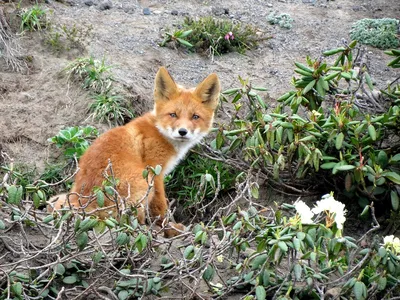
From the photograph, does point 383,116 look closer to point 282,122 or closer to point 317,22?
point 282,122

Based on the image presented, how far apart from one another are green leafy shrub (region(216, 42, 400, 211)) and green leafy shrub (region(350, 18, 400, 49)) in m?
3.14

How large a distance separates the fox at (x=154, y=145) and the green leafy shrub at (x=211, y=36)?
2.24 metres

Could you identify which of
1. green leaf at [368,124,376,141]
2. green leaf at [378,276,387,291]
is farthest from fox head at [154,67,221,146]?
green leaf at [378,276,387,291]

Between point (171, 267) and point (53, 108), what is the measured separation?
148 inches

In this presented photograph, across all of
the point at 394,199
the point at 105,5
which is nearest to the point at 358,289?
the point at 394,199

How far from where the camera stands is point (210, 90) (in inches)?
296

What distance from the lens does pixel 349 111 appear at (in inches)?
267

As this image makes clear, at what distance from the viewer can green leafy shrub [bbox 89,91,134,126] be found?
833 cm

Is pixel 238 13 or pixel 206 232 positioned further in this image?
pixel 238 13

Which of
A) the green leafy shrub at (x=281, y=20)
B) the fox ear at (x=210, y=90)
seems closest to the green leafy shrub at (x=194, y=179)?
the fox ear at (x=210, y=90)

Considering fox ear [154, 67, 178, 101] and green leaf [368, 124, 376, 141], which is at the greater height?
green leaf [368, 124, 376, 141]

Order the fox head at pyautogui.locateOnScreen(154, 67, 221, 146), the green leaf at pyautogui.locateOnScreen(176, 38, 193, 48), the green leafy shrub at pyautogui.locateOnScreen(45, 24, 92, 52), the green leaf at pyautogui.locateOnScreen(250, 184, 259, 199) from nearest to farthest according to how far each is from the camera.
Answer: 1. the green leaf at pyautogui.locateOnScreen(250, 184, 259, 199)
2. the fox head at pyautogui.locateOnScreen(154, 67, 221, 146)
3. the green leafy shrub at pyautogui.locateOnScreen(45, 24, 92, 52)
4. the green leaf at pyautogui.locateOnScreen(176, 38, 193, 48)

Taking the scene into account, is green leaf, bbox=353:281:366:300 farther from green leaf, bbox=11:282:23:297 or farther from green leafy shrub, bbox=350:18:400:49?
green leafy shrub, bbox=350:18:400:49

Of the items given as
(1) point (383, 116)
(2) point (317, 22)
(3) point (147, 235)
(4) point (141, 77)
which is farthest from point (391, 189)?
(2) point (317, 22)
